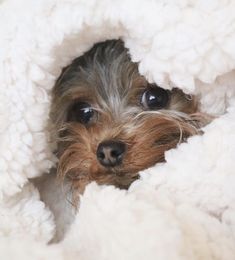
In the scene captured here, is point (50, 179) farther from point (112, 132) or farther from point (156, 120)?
point (156, 120)

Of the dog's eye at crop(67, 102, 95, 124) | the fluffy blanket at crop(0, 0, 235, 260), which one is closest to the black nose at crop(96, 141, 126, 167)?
the fluffy blanket at crop(0, 0, 235, 260)

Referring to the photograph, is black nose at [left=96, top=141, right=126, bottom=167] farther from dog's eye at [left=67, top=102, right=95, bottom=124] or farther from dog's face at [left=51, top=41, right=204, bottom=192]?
dog's eye at [left=67, top=102, right=95, bottom=124]

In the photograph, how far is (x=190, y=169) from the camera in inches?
45.4

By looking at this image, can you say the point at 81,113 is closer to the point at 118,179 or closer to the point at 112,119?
the point at 112,119

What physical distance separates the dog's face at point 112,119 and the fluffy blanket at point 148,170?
0.12m

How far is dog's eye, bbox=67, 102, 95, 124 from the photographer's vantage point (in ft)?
5.52

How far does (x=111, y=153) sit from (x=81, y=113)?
0.33m

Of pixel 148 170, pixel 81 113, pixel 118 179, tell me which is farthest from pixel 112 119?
pixel 148 170

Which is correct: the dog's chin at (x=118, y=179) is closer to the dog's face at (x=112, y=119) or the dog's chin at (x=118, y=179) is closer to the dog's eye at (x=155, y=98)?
the dog's face at (x=112, y=119)

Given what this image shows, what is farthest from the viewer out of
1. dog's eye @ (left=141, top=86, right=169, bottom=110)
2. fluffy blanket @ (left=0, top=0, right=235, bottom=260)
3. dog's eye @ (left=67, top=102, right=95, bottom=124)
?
dog's eye @ (left=67, top=102, right=95, bottom=124)

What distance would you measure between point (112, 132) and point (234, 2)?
49cm

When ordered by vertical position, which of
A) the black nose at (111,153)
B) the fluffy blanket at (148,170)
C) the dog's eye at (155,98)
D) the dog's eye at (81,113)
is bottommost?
the dog's eye at (81,113)

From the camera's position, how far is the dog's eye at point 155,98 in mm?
1535

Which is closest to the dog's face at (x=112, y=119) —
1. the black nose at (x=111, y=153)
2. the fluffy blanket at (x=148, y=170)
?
the black nose at (x=111, y=153)
